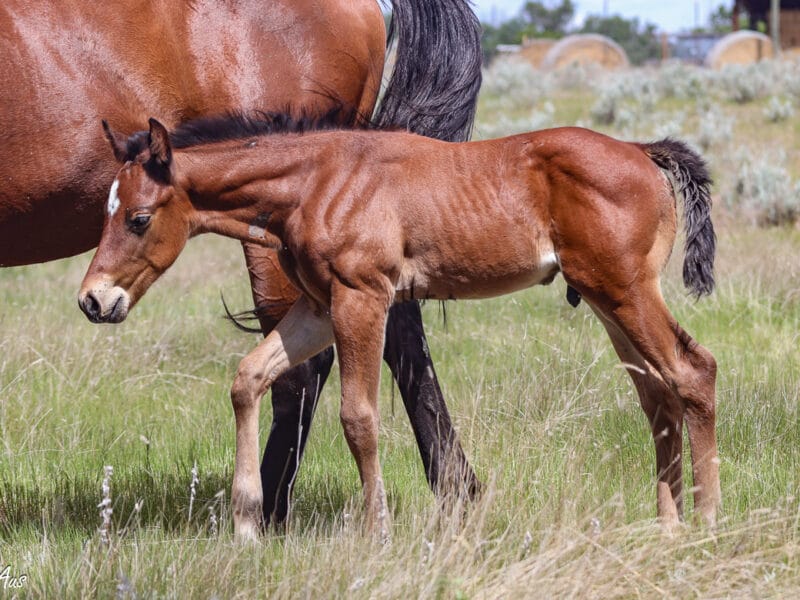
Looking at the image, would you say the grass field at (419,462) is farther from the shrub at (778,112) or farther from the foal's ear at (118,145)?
the shrub at (778,112)

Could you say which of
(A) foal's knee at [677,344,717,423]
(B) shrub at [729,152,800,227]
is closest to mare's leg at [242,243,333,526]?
(A) foal's knee at [677,344,717,423]

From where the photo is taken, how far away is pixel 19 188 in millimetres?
4262

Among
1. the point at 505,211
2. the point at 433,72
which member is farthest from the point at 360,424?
the point at 433,72

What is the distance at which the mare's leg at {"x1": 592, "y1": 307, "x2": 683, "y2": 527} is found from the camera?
13.0 feet

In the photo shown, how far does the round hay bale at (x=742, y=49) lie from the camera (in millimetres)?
31016

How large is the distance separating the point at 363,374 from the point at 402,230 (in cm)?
50

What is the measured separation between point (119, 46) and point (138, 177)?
885 mm

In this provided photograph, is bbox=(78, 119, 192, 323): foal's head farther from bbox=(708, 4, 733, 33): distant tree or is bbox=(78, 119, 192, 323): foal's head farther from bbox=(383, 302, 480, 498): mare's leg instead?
bbox=(708, 4, 733, 33): distant tree

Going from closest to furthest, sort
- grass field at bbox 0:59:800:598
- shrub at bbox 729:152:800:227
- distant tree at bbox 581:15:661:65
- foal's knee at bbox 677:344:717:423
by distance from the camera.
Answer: grass field at bbox 0:59:800:598 < foal's knee at bbox 677:344:717:423 < shrub at bbox 729:152:800:227 < distant tree at bbox 581:15:661:65

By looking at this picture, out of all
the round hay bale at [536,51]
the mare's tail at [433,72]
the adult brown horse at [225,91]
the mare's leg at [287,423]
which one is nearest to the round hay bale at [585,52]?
the round hay bale at [536,51]

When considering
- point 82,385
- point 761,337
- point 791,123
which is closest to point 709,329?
point 761,337

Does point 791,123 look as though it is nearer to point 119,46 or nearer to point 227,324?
point 227,324

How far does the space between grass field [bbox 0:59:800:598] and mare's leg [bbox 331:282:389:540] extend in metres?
0.10

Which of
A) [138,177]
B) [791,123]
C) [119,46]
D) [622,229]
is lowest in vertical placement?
[791,123]
